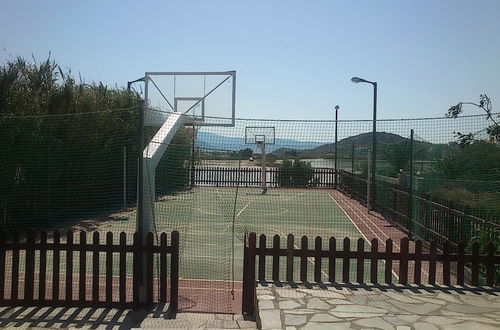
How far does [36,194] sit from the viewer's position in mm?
11516

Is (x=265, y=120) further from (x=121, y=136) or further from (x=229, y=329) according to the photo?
(x=121, y=136)

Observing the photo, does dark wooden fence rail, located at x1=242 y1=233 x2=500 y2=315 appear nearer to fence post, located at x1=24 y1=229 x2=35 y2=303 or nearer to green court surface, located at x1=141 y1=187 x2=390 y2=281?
green court surface, located at x1=141 y1=187 x2=390 y2=281

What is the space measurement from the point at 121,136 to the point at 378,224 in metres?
9.17

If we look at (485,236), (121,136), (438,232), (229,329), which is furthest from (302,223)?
(229,329)

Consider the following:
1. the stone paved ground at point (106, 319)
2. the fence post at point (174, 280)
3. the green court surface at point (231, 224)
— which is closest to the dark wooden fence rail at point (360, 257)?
the stone paved ground at point (106, 319)

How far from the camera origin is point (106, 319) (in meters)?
5.57

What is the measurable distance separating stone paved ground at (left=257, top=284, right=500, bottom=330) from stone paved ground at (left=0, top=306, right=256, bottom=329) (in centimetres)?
56

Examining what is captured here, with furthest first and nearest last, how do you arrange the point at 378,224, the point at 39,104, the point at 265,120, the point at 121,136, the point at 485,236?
the point at 121,136, the point at 378,224, the point at 39,104, the point at 485,236, the point at 265,120

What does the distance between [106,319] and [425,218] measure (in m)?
7.88

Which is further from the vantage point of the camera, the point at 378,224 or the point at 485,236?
the point at 378,224

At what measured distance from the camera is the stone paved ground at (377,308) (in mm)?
4719

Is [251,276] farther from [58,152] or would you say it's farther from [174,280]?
[58,152]

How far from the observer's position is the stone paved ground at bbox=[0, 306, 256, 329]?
532cm

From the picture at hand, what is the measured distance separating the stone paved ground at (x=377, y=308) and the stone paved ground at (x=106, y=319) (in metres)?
0.56
